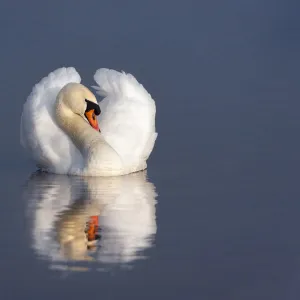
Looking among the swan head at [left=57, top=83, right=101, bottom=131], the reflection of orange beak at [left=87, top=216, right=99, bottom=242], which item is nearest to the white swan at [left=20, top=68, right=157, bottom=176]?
the swan head at [left=57, top=83, right=101, bottom=131]

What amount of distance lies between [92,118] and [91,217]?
11.8 feet

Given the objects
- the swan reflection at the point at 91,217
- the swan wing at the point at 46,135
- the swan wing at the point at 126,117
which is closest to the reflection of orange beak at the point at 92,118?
the swan wing at the point at 126,117

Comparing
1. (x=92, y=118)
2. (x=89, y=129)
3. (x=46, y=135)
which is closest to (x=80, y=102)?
(x=92, y=118)

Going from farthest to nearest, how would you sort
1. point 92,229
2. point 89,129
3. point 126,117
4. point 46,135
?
point 126,117 < point 46,135 < point 89,129 < point 92,229

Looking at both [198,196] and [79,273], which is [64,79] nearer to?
[198,196]

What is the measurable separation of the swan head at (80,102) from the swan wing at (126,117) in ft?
0.67

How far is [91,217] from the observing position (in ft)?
28.6

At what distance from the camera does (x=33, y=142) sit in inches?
480

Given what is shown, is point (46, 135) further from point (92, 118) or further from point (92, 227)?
point (92, 227)

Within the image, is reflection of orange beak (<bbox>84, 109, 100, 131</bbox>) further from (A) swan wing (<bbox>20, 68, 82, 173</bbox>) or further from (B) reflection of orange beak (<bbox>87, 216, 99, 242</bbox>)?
(B) reflection of orange beak (<bbox>87, 216, 99, 242</bbox>)

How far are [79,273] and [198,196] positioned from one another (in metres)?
3.49

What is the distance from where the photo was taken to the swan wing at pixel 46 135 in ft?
39.3

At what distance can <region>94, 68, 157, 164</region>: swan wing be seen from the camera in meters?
12.2

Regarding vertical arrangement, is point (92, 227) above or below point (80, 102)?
below
